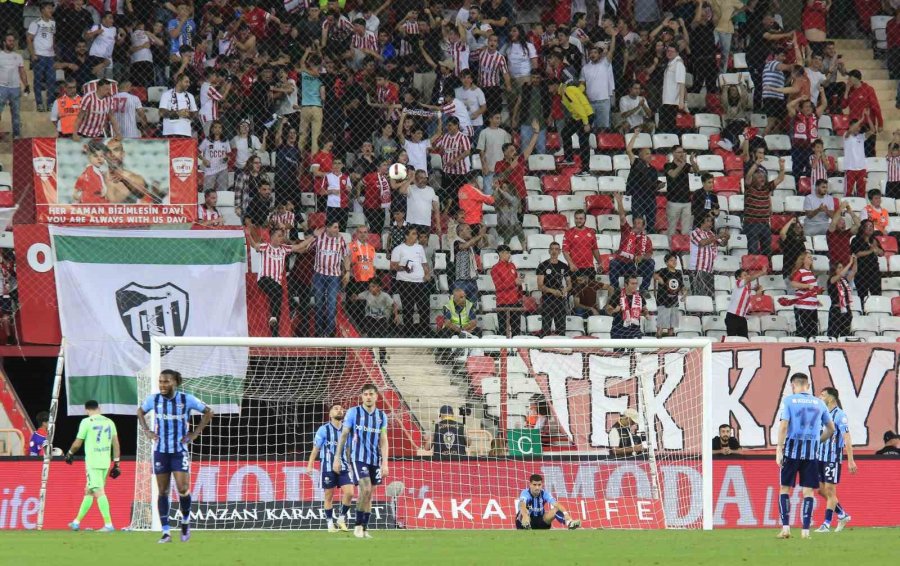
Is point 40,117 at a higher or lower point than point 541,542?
higher

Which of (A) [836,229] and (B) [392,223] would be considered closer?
(B) [392,223]

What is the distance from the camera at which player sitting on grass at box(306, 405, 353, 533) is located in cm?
1842

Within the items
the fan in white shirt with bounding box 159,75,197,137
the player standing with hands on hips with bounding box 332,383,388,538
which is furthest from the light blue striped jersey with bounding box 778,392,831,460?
the fan in white shirt with bounding box 159,75,197,137

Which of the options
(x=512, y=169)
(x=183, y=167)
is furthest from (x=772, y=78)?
(x=183, y=167)

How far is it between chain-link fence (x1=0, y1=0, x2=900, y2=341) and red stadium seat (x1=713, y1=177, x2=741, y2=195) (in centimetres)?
4

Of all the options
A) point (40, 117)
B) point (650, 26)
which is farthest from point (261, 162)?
point (650, 26)

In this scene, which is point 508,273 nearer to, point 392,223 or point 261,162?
point 392,223

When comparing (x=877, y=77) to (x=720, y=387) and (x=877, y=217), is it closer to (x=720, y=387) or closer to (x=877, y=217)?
(x=877, y=217)

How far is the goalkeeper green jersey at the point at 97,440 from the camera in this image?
18656mm

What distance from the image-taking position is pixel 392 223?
2309cm

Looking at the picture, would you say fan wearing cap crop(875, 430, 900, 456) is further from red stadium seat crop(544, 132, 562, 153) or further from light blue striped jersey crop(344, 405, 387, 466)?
light blue striped jersey crop(344, 405, 387, 466)

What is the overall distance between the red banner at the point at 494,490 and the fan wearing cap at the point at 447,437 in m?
0.17

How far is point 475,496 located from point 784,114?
1010cm

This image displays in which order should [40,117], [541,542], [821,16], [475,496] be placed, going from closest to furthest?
[541,542]
[475,496]
[40,117]
[821,16]
